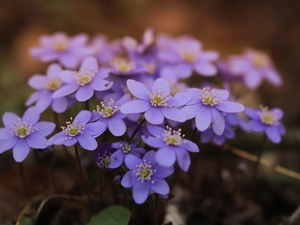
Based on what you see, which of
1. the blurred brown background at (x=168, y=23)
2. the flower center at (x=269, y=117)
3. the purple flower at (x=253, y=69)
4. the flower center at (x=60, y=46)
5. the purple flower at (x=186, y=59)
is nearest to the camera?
the flower center at (x=269, y=117)

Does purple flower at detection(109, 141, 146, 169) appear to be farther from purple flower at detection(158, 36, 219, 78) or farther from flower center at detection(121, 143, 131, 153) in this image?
purple flower at detection(158, 36, 219, 78)

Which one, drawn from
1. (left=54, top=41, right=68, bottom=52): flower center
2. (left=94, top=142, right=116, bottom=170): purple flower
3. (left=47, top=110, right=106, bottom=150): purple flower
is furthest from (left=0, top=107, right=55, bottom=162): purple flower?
(left=54, top=41, right=68, bottom=52): flower center

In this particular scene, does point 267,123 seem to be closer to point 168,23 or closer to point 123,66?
point 123,66

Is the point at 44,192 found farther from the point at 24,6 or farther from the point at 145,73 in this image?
the point at 24,6

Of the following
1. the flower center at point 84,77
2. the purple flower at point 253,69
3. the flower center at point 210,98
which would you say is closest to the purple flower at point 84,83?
the flower center at point 84,77

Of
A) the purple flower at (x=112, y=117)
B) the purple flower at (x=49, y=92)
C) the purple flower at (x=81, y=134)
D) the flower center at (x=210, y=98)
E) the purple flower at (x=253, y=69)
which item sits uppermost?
the flower center at (x=210, y=98)

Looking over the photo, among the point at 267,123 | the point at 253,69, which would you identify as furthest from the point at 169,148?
the point at 253,69

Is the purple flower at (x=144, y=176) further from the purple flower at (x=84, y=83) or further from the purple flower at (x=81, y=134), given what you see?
the purple flower at (x=84, y=83)
